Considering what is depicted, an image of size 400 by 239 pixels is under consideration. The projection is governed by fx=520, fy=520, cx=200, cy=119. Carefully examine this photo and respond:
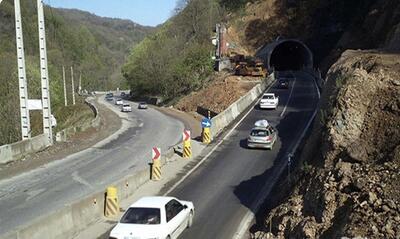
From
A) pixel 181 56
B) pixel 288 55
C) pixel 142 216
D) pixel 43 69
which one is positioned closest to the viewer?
pixel 142 216

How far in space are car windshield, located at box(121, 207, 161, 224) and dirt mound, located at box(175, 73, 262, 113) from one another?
3805cm

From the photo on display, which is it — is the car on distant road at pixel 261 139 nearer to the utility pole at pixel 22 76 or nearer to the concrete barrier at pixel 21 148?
the concrete barrier at pixel 21 148

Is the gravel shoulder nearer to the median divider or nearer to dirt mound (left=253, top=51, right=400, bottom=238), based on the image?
the median divider

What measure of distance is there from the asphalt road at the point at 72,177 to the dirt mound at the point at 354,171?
947 cm

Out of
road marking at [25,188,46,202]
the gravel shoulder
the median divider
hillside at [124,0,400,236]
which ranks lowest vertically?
the gravel shoulder

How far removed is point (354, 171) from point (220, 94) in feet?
147

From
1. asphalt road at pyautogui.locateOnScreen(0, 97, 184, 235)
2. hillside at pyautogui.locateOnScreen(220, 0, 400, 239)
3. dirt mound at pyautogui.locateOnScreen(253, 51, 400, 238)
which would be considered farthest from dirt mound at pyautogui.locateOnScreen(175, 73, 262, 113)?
dirt mound at pyautogui.locateOnScreen(253, 51, 400, 238)

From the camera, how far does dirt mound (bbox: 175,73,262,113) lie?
56.9 meters

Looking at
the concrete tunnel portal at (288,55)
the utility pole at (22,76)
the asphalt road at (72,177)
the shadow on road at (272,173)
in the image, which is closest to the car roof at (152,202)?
the shadow on road at (272,173)

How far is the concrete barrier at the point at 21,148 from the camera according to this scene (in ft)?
103

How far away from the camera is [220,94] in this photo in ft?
198

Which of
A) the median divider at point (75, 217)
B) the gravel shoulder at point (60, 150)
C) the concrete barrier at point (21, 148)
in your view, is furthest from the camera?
the concrete barrier at point (21, 148)

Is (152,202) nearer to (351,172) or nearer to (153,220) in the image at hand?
(153,220)

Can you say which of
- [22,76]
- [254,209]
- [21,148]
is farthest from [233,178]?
[22,76]
